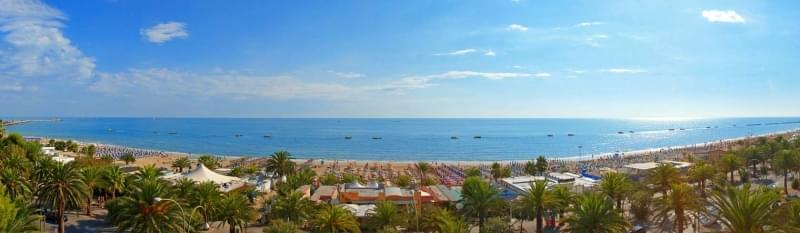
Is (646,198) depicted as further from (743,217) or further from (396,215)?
(396,215)

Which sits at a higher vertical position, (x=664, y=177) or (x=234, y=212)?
(x=664, y=177)

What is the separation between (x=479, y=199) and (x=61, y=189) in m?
24.8

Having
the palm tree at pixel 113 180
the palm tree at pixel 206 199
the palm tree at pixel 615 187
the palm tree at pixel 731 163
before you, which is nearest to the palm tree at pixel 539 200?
the palm tree at pixel 615 187

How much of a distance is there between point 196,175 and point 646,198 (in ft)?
126

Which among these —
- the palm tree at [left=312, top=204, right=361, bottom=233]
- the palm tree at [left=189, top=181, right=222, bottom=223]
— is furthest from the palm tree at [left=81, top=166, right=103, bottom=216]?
the palm tree at [left=312, top=204, right=361, bottom=233]

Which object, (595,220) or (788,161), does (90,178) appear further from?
(788,161)

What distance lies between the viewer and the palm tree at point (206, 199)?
28.0 meters

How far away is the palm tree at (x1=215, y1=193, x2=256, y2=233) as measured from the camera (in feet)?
91.2

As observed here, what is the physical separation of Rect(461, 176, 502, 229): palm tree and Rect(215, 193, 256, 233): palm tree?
1351cm

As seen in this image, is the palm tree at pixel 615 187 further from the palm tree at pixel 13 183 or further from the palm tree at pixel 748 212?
the palm tree at pixel 13 183

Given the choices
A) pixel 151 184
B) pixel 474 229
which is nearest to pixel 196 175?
pixel 151 184

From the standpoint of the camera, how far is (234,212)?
27.9m

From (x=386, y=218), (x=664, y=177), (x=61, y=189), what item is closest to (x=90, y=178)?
(x=61, y=189)

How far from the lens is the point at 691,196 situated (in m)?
25.8
